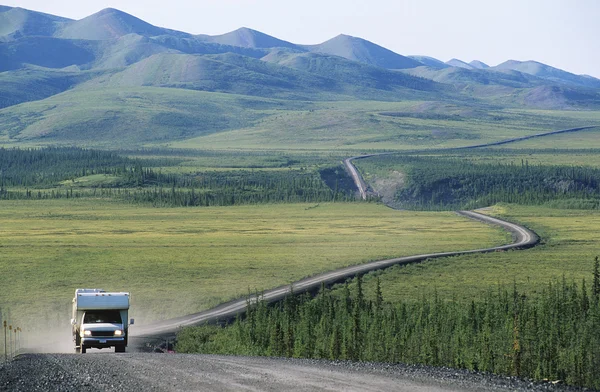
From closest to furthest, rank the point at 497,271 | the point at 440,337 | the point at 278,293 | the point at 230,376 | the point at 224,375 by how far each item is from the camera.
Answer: the point at 230,376, the point at 224,375, the point at 440,337, the point at 278,293, the point at 497,271

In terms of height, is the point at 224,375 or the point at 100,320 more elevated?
the point at 224,375

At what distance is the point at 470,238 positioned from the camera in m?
130

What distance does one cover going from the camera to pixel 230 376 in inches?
1267

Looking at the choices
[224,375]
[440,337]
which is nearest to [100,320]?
[224,375]

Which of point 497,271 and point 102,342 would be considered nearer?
point 102,342

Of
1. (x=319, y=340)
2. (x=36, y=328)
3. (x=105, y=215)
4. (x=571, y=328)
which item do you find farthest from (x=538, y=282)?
(x=105, y=215)

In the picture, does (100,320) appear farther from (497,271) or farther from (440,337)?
(497,271)

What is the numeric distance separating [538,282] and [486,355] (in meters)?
42.2

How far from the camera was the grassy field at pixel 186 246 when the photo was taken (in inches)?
3169

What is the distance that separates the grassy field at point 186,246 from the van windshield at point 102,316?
78.1 feet

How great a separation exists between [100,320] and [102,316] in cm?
28

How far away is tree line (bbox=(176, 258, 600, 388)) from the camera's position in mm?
46719

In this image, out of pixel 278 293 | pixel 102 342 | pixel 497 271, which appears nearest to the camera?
pixel 102 342

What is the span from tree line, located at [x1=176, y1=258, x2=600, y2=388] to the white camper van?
6.42 m
